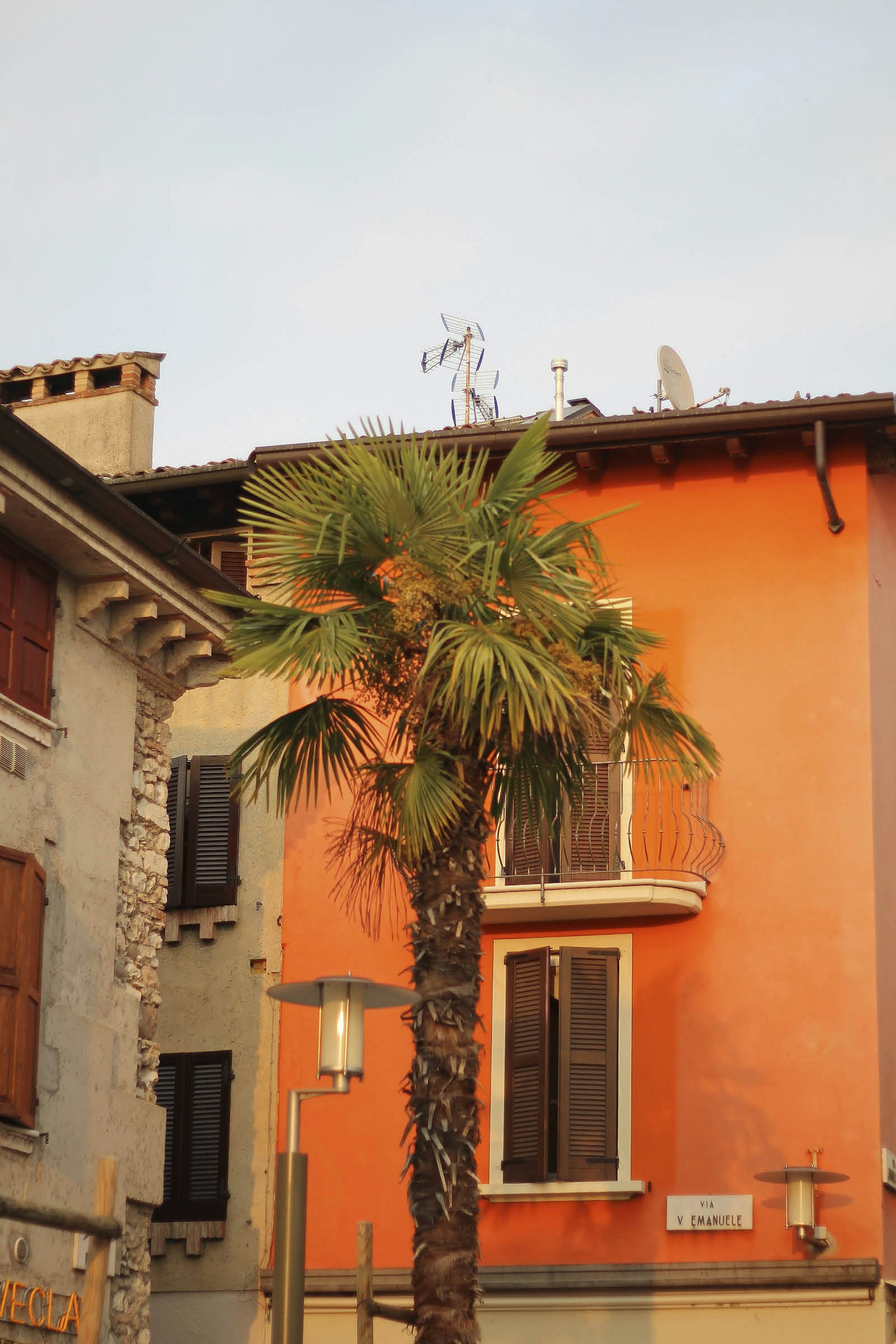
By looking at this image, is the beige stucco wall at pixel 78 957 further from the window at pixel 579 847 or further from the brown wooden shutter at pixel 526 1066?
the window at pixel 579 847

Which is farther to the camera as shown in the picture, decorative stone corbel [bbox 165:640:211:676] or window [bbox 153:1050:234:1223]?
window [bbox 153:1050:234:1223]

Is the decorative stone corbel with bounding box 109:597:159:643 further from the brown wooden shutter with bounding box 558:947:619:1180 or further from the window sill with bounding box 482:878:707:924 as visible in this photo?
the brown wooden shutter with bounding box 558:947:619:1180

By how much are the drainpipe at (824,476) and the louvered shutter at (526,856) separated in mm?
3815

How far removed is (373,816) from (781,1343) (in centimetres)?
655

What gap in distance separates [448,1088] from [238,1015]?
7493mm

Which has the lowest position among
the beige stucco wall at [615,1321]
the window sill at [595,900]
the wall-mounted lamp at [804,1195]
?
the beige stucco wall at [615,1321]

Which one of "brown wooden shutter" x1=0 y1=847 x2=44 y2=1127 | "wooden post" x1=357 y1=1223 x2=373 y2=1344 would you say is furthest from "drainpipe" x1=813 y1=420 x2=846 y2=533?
"wooden post" x1=357 y1=1223 x2=373 y2=1344

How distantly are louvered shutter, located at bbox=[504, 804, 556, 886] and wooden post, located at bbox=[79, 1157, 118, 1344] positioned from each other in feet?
30.4

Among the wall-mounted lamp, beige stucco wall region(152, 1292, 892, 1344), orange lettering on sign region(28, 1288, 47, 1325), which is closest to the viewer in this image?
orange lettering on sign region(28, 1288, 47, 1325)

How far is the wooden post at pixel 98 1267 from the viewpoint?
8672 mm

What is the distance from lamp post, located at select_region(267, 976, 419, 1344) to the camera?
34.3ft

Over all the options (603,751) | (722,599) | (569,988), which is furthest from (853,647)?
(569,988)

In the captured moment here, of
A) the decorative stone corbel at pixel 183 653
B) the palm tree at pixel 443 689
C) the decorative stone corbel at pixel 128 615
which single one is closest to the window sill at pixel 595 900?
the decorative stone corbel at pixel 183 653

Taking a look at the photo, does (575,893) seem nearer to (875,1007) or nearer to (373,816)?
(875,1007)
